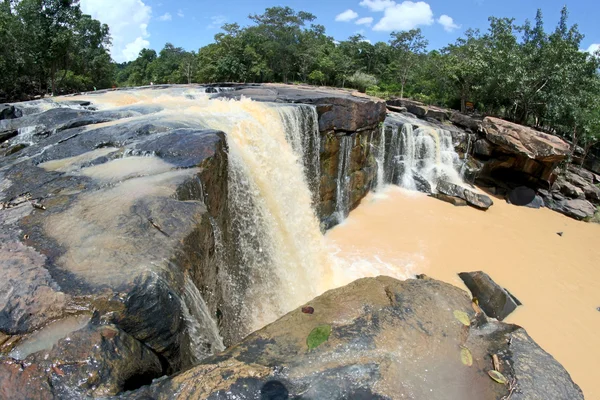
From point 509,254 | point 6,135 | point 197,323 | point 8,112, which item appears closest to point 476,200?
point 509,254

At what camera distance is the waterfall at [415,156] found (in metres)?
12.7

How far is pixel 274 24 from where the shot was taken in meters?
33.3

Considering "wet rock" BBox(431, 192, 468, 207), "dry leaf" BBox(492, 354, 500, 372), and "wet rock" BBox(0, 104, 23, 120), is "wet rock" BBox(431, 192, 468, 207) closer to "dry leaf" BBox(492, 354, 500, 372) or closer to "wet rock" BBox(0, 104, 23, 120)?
"dry leaf" BBox(492, 354, 500, 372)

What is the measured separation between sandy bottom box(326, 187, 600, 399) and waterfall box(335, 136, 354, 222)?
352 millimetres

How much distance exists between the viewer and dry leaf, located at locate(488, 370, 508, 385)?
293cm

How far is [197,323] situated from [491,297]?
6232 mm

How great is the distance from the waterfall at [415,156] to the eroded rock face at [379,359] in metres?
9.25

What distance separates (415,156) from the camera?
1342 centimetres

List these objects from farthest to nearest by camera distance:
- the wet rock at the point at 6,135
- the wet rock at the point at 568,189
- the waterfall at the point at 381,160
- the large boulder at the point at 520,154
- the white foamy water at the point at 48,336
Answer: the wet rock at the point at 568,189, the large boulder at the point at 520,154, the waterfall at the point at 381,160, the wet rock at the point at 6,135, the white foamy water at the point at 48,336

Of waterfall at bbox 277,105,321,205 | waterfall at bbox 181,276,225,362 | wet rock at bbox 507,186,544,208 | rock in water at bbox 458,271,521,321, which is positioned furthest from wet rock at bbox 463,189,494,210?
waterfall at bbox 181,276,225,362

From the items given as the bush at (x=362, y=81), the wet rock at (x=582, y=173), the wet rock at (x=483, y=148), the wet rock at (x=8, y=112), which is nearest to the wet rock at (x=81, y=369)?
the wet rock at (x=8, y=112)

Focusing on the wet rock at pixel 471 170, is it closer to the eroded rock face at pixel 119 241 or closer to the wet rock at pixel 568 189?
the wet rock at pixel 568 189

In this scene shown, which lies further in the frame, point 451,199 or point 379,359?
point 451,199

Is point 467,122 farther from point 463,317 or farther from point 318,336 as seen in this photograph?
point 318,336
